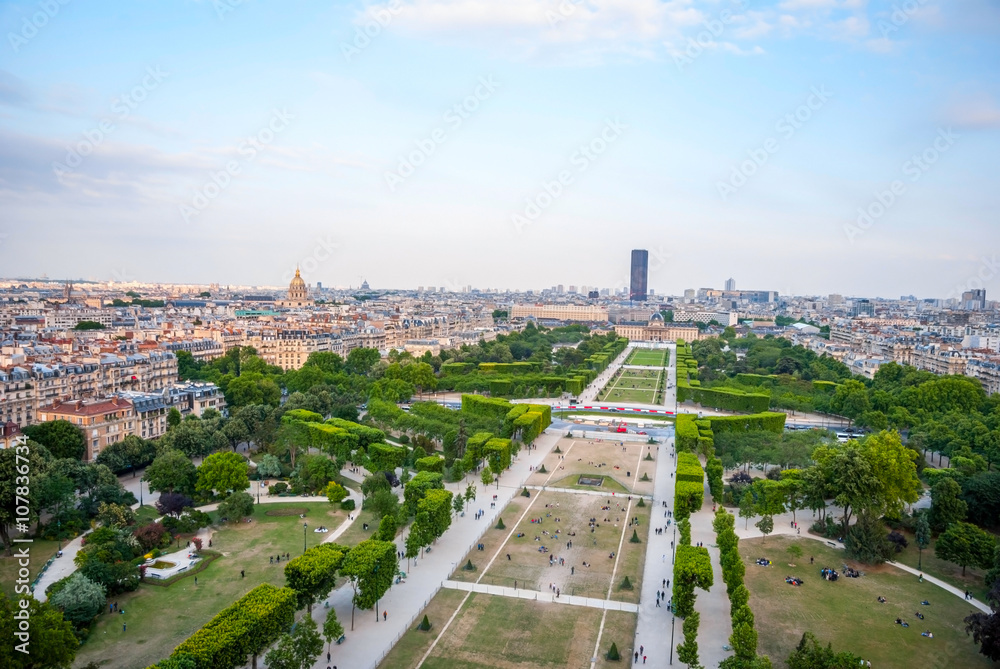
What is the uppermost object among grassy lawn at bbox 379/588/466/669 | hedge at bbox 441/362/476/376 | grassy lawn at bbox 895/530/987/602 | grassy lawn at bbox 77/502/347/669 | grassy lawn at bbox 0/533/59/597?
hedge at bbox 441/362/476/376

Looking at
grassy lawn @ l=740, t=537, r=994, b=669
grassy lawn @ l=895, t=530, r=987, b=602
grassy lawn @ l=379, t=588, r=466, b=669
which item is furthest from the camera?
grassy lawn @ l=895, t=530, r=987, b=602

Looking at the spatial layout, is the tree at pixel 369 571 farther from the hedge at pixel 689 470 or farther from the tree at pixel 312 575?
the hedge at pixel 689 470

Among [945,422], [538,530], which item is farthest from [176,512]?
[945,422]

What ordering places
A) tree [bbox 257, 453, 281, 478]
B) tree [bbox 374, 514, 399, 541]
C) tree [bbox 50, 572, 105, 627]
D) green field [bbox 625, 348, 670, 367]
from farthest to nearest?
1. green field [bbox 625, 348, 670, 367]
2. tree [bbox 257, 453, 281, 478]
3. tree [bbox 374, 514, 399, 541]
4. tree [bbox 50, 572, 105, 627]

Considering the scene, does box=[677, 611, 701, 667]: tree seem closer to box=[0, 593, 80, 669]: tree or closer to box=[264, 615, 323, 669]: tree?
box=[264, 615, 323, 669]: tree

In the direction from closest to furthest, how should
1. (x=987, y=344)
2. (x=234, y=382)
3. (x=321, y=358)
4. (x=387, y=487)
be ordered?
(x=387, y=487) < (x=234, y=382) < (x=321, y=358) < (x=987, y=344)

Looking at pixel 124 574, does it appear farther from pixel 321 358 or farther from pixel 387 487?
pixel 321 358

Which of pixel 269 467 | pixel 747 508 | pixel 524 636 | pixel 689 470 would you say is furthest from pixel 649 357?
pixel 524 636

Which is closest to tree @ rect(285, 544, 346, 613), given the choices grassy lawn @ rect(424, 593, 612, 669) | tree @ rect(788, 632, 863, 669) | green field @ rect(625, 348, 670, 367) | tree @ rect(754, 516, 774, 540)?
grassy lawn @ rect(424, 593, 612, 669)
